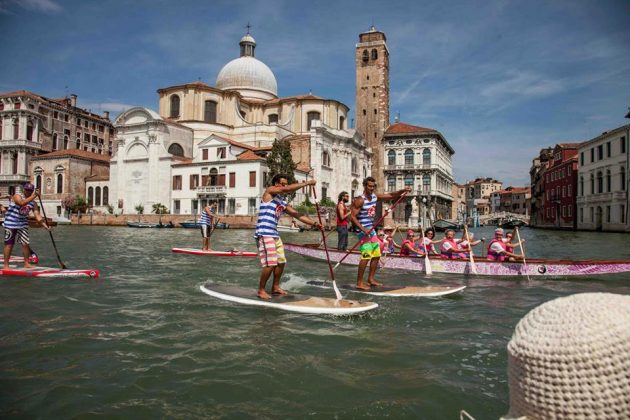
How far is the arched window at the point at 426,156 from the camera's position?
65.9 meters

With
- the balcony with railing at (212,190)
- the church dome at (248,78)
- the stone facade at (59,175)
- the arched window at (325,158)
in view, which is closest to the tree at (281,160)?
the balcony with railing at (212,190)

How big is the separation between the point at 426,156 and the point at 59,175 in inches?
2073

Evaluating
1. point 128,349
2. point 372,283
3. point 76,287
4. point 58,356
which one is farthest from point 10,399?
point 372,283

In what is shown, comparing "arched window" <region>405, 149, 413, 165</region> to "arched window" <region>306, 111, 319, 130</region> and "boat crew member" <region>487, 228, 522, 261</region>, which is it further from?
"boat crew member" <region>487, 228, 522, 261</region>

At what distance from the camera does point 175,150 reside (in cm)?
5578

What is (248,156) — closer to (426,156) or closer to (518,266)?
(426,156)

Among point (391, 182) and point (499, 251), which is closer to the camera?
point (499, 251)

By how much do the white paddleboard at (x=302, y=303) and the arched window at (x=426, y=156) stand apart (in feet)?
203

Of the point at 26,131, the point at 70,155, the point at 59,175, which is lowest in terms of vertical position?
the point at 59,175

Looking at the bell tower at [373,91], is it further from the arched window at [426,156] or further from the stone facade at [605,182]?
the stone facade at [605,182]

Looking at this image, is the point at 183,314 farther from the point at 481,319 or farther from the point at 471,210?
the point at 471,210

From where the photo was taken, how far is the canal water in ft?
11.9

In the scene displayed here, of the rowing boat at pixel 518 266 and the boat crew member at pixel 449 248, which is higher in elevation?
→ the boat crew member at pixel 449 248

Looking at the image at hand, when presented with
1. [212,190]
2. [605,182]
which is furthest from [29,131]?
[605,182]
